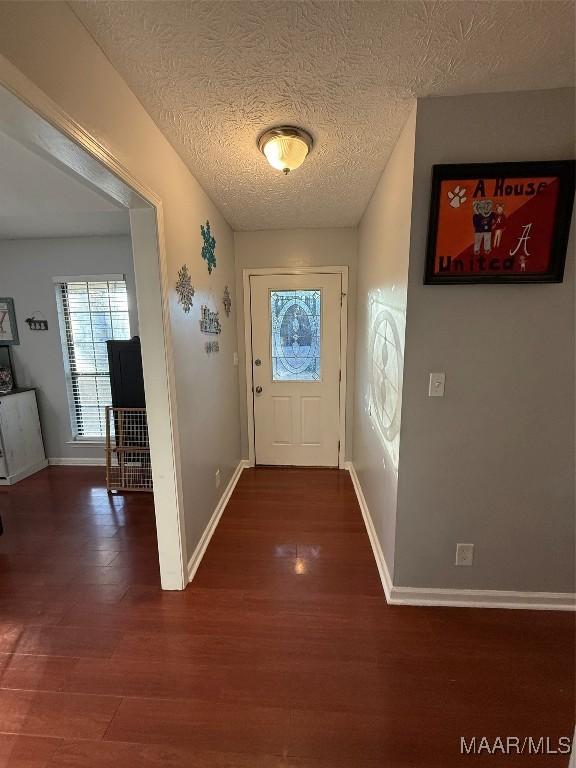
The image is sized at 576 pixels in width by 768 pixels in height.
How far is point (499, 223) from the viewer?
1290 mm

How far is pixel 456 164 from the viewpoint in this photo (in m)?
1.28

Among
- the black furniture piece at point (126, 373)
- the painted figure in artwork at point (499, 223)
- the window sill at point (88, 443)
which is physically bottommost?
the window sill at point (88, 443)

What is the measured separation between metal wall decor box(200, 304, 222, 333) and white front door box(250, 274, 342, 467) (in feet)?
2.24

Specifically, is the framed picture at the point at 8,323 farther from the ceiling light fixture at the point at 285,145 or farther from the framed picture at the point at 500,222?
the framed picture at the point at 500,222

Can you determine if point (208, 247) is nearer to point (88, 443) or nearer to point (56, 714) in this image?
point (56, 714)

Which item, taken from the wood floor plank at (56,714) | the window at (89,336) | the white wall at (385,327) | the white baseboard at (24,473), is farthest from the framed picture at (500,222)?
the white baseboard at (24,473)

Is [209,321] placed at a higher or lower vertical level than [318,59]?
lower

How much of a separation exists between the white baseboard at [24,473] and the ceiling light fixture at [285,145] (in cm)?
366

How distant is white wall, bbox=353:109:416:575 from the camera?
1474 millimetres

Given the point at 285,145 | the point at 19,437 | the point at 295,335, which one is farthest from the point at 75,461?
the point at 285,145

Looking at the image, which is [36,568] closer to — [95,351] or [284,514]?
[284,514]

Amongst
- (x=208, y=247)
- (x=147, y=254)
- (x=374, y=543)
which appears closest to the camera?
(x=147, y=254)

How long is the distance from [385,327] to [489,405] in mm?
685

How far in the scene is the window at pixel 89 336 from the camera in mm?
3258
